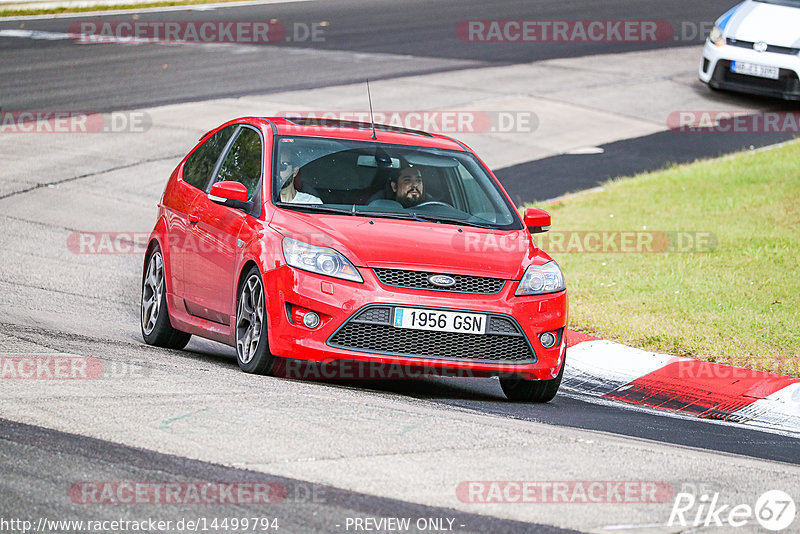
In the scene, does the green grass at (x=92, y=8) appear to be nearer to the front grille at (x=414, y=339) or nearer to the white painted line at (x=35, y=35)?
the white painted line at (x=35, y=35)

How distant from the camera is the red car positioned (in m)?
7.44

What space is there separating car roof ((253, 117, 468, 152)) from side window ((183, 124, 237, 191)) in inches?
15.8

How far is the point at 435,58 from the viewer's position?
24.9 m

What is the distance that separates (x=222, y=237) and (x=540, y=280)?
204cm

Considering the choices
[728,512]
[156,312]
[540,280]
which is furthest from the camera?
[156,312]

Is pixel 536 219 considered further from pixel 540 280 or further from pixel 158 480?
pixel 158 480

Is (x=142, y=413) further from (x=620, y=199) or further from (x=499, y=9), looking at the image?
(x=499, y=9)

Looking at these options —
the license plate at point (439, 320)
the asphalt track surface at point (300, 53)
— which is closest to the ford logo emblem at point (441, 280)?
the license plate at point (439, 320)

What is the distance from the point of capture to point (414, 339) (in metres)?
7.45

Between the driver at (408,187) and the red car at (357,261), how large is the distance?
1cm

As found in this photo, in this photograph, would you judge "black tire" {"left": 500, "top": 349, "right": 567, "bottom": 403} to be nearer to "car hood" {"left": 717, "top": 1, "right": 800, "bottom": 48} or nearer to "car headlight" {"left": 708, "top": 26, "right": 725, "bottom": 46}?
"car hood" {"left": 717, "top": 1, "right": 800, "bottom": 48}

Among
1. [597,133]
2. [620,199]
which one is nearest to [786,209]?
[620,199]

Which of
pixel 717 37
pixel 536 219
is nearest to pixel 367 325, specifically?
pixel 536 219

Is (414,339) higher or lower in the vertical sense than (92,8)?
lower
